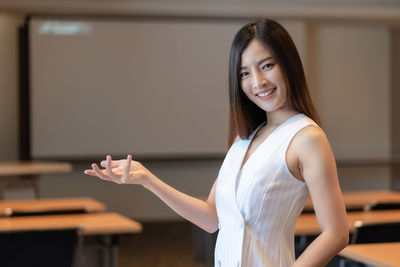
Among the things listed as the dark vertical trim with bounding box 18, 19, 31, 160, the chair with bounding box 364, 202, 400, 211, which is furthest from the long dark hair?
the dark vertical trim with bounding box 18, 19, 31, 160

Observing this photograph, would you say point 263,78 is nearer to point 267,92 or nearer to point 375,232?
point 267,92

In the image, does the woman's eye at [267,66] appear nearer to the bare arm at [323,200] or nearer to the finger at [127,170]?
the bare arm at [323,200]

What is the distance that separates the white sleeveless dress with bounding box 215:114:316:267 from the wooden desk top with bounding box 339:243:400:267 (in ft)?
3.08

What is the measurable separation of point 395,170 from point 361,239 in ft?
19.6

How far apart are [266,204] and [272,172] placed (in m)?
0.07

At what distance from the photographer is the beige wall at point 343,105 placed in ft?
27.8

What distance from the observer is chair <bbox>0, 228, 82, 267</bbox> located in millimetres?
3355

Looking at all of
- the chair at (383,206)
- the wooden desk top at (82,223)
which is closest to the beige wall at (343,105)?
the wooden desk top at (82,223)

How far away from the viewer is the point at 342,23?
8.96 meters

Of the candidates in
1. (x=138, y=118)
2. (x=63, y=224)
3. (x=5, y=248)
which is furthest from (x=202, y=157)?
(x=5, y=248)

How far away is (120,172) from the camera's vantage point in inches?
63.6

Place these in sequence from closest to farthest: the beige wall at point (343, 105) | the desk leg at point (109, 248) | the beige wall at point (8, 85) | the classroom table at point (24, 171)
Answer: the desk leg at point (109, 248) < the classroom table at point (24, 171) < the beige wall at point (8, 85) < the beige wall at point (343, 105)

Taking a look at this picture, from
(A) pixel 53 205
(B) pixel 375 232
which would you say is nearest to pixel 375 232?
(B) pixel 375 232

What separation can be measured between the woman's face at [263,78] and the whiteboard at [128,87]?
21.5ft
